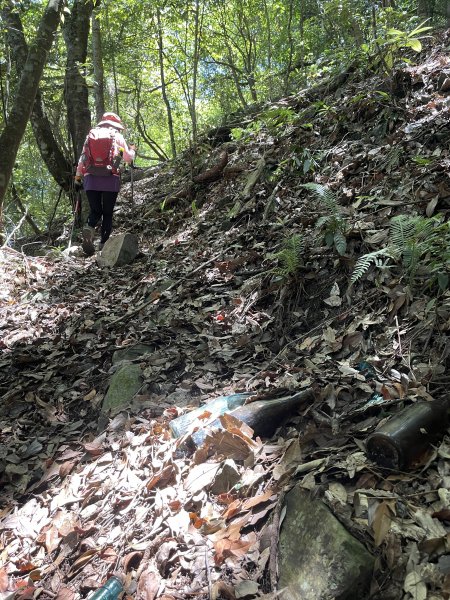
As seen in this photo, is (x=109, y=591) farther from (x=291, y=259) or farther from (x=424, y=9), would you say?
(x=424, y=9)

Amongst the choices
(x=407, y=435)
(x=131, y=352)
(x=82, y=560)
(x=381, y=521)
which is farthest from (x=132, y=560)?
(x=131, y=352)

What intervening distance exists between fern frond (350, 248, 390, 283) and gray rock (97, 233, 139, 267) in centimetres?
390

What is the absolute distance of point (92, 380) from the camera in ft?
13.2

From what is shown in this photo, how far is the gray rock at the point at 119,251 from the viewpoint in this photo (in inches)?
254

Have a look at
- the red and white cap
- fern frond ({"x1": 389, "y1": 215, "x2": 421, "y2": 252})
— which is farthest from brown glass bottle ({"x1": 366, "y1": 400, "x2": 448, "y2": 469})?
A: the red and white cap

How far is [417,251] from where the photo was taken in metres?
3.17

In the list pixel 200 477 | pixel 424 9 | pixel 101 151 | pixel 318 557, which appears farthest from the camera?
pixel 424 9

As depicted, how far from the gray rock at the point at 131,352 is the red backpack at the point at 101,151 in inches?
139

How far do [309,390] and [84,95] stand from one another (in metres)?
8.38

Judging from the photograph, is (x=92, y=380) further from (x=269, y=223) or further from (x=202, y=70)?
(x=202, y=70)

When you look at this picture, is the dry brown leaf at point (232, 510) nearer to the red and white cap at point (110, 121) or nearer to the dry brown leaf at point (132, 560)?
the dry brown leaf at point (132, 560)

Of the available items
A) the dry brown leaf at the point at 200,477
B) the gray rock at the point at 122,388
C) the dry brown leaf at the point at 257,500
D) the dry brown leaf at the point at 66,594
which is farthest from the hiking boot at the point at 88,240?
the dry brown leaf at the point at 257,500

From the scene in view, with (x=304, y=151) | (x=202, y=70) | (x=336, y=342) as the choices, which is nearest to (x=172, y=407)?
(x=336, y=342)

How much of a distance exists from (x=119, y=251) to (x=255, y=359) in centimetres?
360
